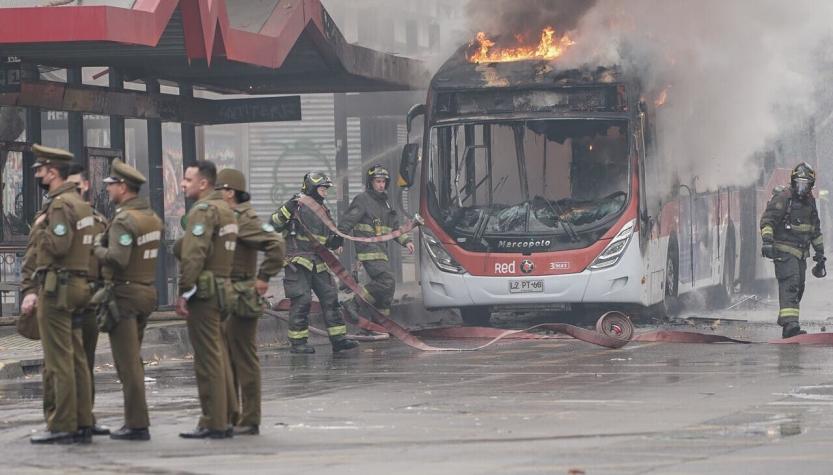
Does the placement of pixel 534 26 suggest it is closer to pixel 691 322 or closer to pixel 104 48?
pixel 691 322

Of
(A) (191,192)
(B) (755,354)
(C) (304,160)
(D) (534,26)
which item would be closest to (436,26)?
(C) (304,160)

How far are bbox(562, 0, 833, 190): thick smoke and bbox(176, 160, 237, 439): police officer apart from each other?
10874 mm

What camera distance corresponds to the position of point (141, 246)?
33.9 feet

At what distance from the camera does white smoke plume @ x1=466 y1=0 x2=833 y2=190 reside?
21406 mm

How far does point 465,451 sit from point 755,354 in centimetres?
742

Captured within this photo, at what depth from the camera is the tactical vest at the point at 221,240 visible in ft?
34.0

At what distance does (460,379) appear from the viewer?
14.4 meters

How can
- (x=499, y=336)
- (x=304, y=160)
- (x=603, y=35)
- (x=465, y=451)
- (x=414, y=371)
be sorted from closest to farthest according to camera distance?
(x=465, y=451)
(x=414, y=371)
(x=499, y=336)
(x=603, y=35)
(x=304, y=160)

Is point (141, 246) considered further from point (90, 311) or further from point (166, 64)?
point (166, 64)

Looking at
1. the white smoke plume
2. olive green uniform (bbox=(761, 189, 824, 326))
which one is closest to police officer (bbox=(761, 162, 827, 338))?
olive green uniform (bbox=(761, 189, 824, 326))

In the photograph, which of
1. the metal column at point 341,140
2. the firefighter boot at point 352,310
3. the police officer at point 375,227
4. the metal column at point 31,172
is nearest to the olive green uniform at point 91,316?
the police officer at point 375,227

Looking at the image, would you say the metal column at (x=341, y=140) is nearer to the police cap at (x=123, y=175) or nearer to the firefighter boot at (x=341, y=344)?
the firefighter boot at (x=341, y=344)

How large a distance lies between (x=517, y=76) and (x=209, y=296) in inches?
431

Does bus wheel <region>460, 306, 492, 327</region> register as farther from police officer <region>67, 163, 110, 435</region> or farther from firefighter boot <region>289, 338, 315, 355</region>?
police officer <region>67, 163, 110, 435</region>
